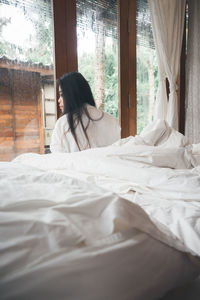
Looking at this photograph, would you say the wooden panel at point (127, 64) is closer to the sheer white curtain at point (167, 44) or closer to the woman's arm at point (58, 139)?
the sheer white curtain at point (167, 44)

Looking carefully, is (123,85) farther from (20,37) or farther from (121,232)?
(121,232)

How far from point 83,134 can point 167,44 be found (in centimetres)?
200

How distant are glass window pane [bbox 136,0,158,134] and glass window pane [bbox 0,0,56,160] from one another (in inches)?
48.9

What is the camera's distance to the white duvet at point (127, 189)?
452mm

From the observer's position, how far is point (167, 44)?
321cm

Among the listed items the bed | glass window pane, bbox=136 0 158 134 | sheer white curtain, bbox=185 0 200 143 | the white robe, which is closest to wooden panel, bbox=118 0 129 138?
glass window pane, bbox=136 0 158 134

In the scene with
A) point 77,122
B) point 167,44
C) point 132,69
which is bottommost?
point 77,122

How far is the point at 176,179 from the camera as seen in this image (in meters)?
1.08

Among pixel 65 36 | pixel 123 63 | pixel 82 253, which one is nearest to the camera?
pixel 82 253

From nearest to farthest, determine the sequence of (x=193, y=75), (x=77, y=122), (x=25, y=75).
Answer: (x=77, y=122), (x=25, y=75), (x=193, y=75)

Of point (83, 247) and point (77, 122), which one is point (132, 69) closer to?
point (77, 122)

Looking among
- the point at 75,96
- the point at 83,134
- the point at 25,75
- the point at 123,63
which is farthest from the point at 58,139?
the point at 123,63

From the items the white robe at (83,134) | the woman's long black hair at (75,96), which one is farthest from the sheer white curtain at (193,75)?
the woman's long black hair at (75,96)

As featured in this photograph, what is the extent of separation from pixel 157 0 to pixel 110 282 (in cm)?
347
